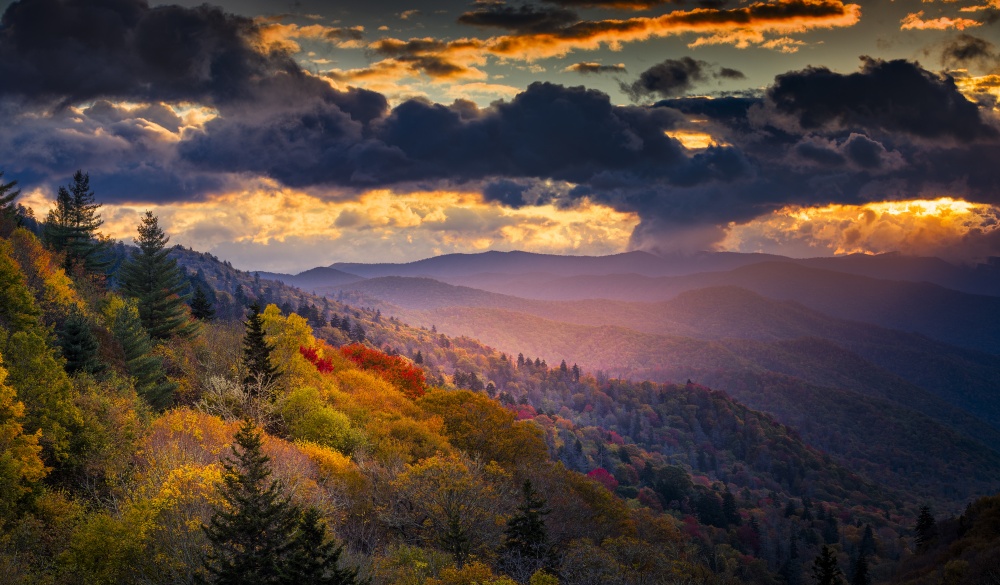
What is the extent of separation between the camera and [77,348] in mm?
44375

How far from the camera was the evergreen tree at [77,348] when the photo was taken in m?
44.2

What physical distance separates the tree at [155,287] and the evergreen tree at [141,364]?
12283 mm

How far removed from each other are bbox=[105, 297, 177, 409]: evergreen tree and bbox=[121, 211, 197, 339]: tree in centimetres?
1228

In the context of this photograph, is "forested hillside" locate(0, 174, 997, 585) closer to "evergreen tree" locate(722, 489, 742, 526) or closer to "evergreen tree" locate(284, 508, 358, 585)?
"evergreen tree" locate(284, 508, 358, 585)

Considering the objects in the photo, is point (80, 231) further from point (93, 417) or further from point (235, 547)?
point (235, 547)

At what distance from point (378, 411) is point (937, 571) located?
64305mm

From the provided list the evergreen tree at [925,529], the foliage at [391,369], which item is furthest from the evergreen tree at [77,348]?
the evergreen tree at [925,529]

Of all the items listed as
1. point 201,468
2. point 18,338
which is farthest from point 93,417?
point 201,468

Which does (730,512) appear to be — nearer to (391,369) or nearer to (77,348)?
(391,369)

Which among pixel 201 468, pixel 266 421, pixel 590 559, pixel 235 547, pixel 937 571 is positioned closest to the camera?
pixel 235 547

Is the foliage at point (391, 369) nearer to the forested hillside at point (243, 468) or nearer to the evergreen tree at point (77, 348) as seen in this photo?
the forested hillside at point (243, 468)

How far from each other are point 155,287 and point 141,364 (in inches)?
907

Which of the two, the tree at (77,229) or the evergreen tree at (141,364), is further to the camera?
the tree at (77,229)

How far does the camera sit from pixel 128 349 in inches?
2037
